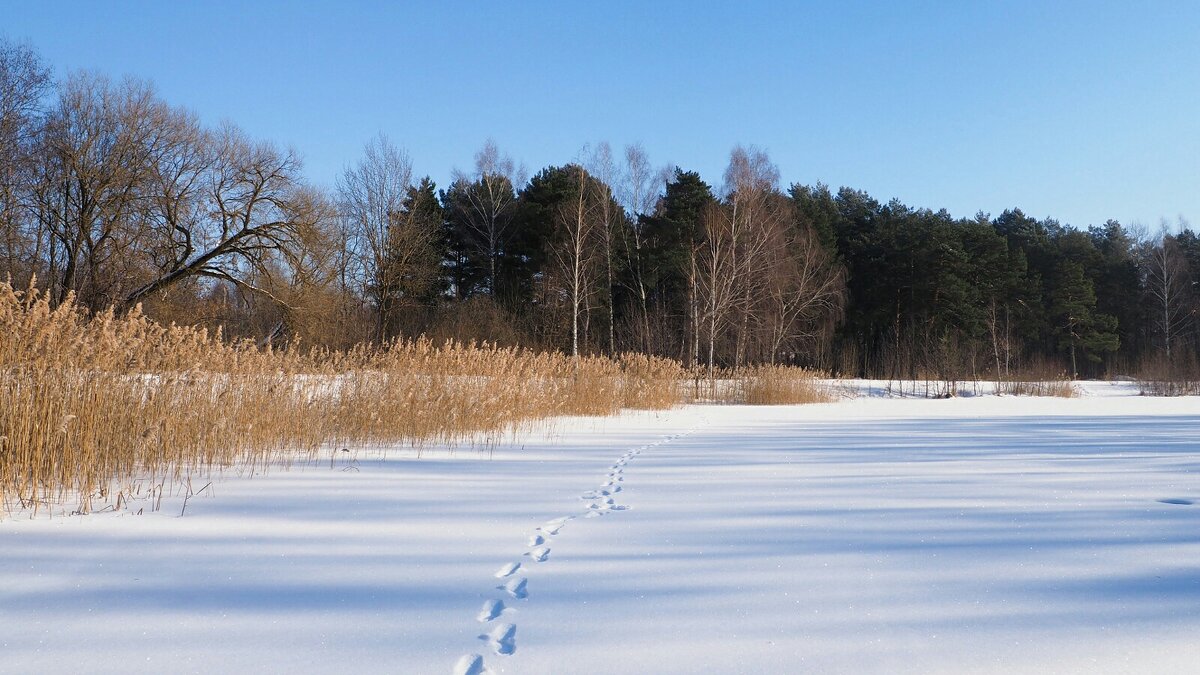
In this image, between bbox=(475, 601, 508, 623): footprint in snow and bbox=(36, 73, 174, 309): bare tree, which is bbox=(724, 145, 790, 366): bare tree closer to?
bbox=(36, 73, 174, 309): bare tree

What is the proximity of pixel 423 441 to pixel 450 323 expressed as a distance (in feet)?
50.5

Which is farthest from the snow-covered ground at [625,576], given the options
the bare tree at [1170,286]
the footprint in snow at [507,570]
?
the bare tree at [1170,286]

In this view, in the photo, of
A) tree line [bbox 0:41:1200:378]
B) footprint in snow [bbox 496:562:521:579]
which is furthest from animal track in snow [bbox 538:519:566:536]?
tree line [bbox 0:41:1200:378]

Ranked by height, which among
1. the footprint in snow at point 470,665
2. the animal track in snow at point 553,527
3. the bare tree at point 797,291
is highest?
the bare tree at point 797,291

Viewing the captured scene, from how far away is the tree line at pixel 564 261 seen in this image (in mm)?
16438

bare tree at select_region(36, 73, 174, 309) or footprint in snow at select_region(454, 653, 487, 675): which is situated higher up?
bare tree at select_region(36, 73, 174, 309)

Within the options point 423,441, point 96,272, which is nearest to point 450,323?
point 96,272

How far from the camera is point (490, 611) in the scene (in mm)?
1999

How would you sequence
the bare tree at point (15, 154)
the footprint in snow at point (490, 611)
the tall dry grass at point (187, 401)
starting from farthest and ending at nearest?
the bare tree at point (15, 154)
the tall dry grass at point (187, 401)
the footprint in snow at point (490, 611)

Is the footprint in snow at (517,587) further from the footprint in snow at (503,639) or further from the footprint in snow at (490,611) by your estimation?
the footprint in snow at (503,639)

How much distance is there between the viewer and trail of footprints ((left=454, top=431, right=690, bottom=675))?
169 centimetres

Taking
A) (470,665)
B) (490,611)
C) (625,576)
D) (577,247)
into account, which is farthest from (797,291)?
(470,665)

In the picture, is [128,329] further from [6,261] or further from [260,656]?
[6,261]

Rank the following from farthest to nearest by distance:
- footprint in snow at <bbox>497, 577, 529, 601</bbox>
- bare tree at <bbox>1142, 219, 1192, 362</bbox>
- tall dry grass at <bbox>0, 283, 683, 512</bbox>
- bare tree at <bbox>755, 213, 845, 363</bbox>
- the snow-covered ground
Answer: bare tree at <bbox>1142, 219, 1192, 362</bbox>
bare tree at <bbox>755, 213, 845, 363</bbox>
tall dry grass at <bbox>0, 283, 683, 512</bbox>
footprint in snow at <bbox>497, 577, 529, 601</bbox>
the snow-covered ground
